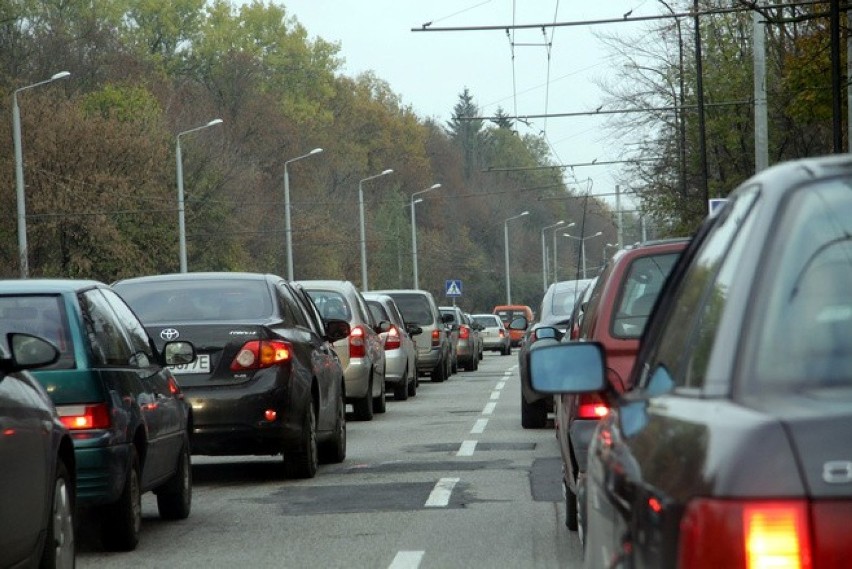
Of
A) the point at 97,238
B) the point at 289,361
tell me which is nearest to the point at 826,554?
the point at 289,361

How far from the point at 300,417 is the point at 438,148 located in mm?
119453

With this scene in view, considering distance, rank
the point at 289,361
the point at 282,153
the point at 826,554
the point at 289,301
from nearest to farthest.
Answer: the point at 826,554 → the point at 289,361 → the point at 289,301 → the point at 282,153

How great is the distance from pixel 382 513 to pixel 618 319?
2.54 metres

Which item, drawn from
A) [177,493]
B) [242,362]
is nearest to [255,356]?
[242,362]

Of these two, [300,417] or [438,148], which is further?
[438,148]

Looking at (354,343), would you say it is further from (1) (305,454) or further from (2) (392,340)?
(1) (305,454)

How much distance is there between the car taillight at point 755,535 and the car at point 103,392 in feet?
20.3

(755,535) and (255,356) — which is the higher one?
(755,535)

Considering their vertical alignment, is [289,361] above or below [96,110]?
below

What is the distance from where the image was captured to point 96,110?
71.0 meters

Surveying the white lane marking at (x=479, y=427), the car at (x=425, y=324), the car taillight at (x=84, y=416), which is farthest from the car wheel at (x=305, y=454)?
the car at (x=425, y=324)

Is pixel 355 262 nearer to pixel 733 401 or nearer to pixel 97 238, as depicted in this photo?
pixel 97 238

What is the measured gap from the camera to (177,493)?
1104 cm

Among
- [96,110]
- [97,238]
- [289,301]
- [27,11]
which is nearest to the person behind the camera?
[289,301]
